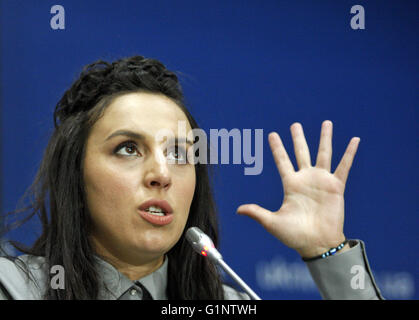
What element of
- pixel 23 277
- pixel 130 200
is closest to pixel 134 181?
pixel 130 200

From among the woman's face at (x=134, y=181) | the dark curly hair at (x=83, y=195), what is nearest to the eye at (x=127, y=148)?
the woman's face at (x=134, y=181)

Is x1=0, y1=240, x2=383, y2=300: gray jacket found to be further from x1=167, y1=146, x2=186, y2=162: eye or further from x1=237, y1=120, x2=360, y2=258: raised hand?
x1=167, y1=146, x2=186, y2=162: eye

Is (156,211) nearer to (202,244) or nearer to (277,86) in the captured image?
(202,244)

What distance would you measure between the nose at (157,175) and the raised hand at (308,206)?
0.76 feet

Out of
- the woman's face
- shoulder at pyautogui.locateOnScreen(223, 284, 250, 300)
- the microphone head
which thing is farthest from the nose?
shoulder at pyautogui.locateOnScreen(223, 284, 250, 300)

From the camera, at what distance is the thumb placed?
1.27 m

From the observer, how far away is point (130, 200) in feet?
4.53

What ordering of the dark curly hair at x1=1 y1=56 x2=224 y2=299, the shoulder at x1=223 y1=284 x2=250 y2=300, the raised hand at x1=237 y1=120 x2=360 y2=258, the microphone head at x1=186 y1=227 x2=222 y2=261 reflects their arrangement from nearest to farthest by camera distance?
1. the microphone head at x1=186 y1=227 x2=222 y2=261
2. the raised hand at x1=237 y1=120 x2=360 y2=258
3. the dark curly hair at x1=1 y1=56 x2=224 y2=299
4. the shoulder at x1=223 y1=284 x2=250 y2=300

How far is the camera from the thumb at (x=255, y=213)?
127 cm

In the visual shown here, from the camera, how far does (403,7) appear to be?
2166 millimetres

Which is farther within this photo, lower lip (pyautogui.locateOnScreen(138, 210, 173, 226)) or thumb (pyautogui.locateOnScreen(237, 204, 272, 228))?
lower lip (pyautogui.locateOnScreen(138, 210, 173, 226))

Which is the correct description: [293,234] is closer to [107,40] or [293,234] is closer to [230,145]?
[230,145]

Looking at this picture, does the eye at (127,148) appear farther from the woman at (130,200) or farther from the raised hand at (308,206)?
the raised hand at (308,206)

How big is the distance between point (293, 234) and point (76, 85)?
0.82m
